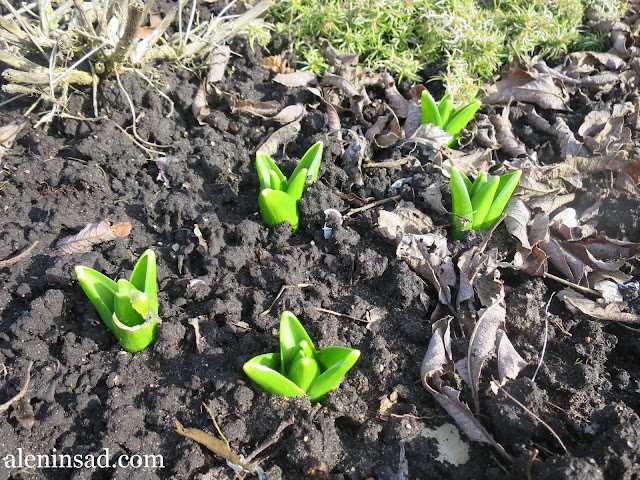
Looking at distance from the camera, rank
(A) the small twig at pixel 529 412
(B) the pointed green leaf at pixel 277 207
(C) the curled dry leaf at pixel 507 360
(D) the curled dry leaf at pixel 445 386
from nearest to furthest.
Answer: (A) the small twig at pixel 529 412 < (D) the curled dry leaf at pixel 445 386 < (C) the curled dry leaf at pixel 507 360 < (B) the pointed green leaf at pixel 277 207

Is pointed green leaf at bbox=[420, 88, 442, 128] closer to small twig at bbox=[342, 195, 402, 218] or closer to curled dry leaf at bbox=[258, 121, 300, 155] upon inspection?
small twig at bbox=[342, 195, 402, 218]

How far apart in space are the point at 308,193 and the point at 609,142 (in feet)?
5.68

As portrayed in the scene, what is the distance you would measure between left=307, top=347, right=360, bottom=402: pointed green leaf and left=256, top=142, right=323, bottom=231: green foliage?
753 mm

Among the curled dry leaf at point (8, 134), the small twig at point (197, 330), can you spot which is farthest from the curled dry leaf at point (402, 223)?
the curled dry leaf at point (8, 134)

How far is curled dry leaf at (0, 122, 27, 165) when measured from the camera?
2.81 meters

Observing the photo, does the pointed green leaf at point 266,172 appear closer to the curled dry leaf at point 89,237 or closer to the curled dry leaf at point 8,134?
the curled dry leaf at point 89,237

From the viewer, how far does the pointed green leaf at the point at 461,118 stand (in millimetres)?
2908

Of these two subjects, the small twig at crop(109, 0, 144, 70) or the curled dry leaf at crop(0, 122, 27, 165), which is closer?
the small twig at crop(109, 0, 144, 70)

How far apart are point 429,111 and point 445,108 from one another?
0.09 metres

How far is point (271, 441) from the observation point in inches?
77.2

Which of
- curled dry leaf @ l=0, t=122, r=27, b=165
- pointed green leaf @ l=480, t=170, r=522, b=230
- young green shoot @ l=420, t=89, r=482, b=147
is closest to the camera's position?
pointed green leaf @ l=480, t=170, r=522, b=230

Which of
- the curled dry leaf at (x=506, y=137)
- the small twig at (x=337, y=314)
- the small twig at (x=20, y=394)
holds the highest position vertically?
the curled dry leaf at (x=506, y=137)

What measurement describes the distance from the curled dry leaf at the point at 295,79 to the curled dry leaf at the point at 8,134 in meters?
1.46

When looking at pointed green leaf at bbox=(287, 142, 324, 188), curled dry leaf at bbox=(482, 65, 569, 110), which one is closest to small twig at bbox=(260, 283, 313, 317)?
pointed green leaf at bbox=(287, 142, 324, 188)
